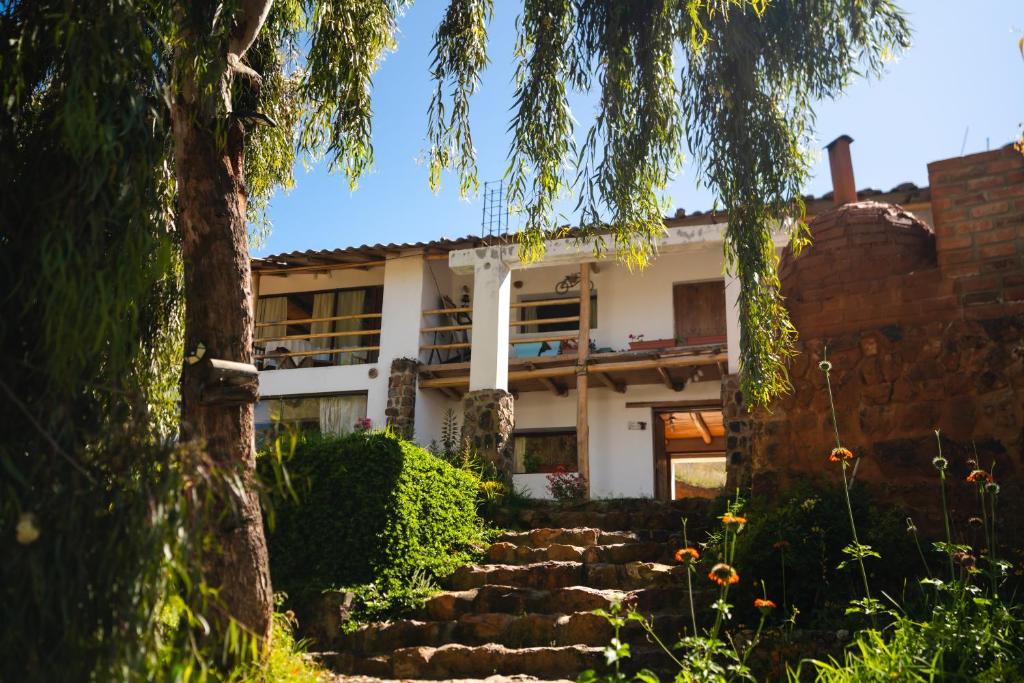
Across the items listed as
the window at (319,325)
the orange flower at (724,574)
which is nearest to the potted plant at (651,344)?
the window at (319,325)

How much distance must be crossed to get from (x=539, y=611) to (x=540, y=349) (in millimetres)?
8845

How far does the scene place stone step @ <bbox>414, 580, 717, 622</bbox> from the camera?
20.4 ft

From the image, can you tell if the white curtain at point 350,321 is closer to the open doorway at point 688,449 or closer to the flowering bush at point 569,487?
the flowering bush at point 569,487

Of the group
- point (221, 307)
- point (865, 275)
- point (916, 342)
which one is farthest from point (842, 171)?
point (221, 307)

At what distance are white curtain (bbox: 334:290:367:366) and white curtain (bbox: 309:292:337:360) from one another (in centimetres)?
14

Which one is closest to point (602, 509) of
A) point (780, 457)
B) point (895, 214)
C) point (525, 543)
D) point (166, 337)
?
point (525, 543)

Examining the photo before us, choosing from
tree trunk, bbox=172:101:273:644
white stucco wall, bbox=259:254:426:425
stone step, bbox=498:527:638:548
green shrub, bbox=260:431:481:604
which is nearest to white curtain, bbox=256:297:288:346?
white stucco wall, bbox=259:254:426:425

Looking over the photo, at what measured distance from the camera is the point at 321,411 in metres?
15.3

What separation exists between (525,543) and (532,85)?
4.52 meters

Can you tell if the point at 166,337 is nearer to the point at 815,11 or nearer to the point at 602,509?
the point at 815,11

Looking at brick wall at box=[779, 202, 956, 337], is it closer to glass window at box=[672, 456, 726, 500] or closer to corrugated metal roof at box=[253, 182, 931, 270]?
corrugated metal roof at box=[253, 182, 931, 270]

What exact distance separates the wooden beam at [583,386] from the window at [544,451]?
1.06 metres

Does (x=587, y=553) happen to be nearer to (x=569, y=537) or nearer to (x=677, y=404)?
(x=569, y=537)

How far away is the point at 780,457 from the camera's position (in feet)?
20.7
